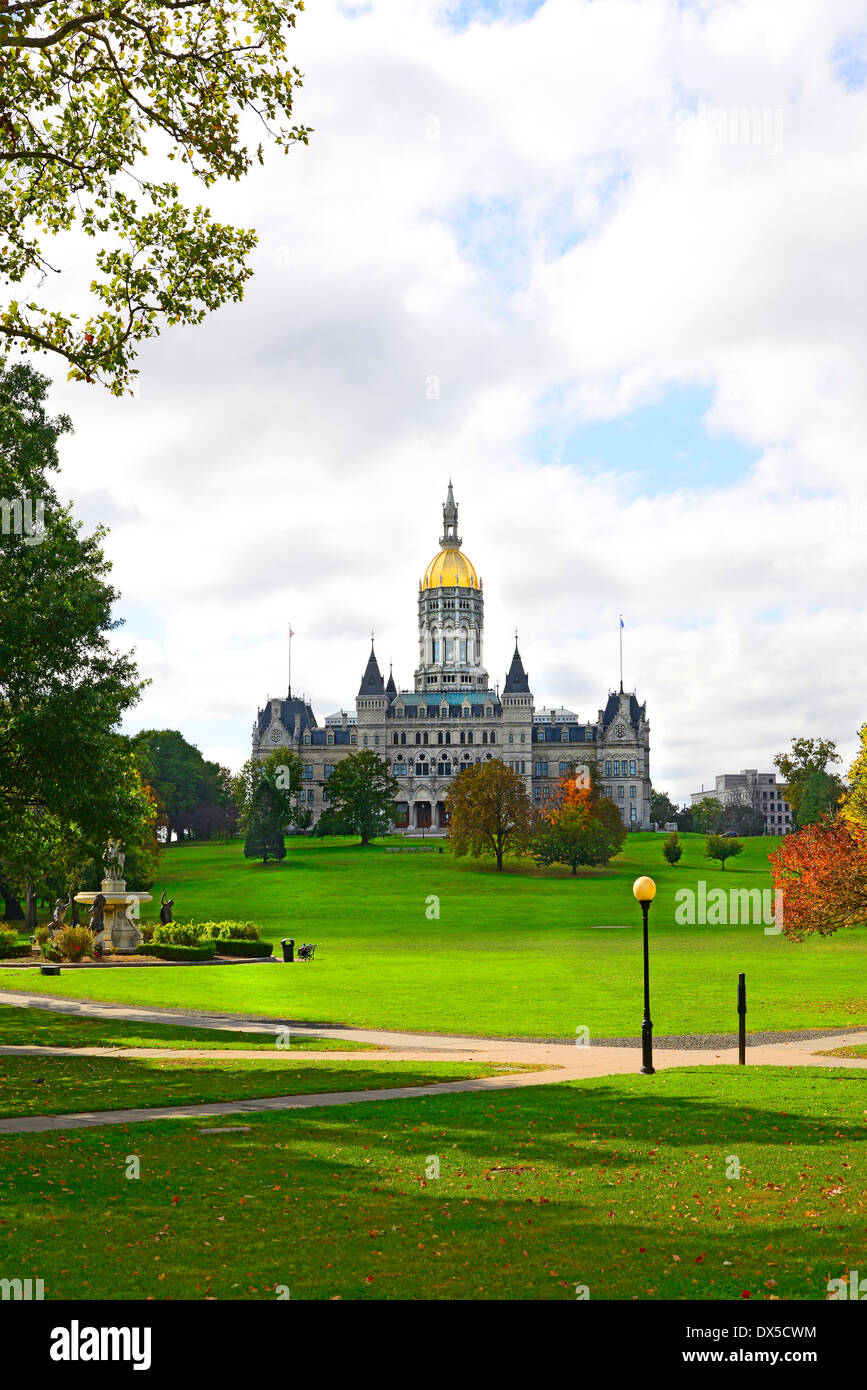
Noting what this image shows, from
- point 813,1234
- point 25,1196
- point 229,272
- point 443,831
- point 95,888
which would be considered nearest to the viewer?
point 813,1234

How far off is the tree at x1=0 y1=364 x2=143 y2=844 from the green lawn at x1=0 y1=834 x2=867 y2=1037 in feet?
20.9

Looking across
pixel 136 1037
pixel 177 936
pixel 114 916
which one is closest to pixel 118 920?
pixel 114 916

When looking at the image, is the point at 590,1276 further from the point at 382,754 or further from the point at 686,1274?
the point at 382,754

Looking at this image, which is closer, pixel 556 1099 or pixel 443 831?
pixel 556 1099

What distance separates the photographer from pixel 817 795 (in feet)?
416

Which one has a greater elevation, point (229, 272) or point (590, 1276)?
point (229, 272)

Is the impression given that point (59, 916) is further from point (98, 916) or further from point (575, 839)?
point (575, 839)

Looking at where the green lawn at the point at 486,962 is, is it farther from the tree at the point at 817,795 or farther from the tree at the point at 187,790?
the tree at the point at 187,790

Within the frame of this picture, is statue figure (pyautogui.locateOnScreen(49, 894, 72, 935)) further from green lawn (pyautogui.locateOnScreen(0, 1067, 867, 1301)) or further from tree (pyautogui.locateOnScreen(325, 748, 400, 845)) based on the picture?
tree (pyautogui.locateOnScreen(325, 748, 400, 845))

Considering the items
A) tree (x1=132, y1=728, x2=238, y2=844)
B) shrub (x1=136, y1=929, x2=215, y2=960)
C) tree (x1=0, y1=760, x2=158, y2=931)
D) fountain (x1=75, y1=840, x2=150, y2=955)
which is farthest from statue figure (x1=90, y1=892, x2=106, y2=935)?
tree (x1=132, y1=728, x2=238, y2=844)

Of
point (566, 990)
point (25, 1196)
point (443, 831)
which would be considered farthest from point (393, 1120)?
point (443, 831)

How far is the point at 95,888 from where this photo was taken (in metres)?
68.1
